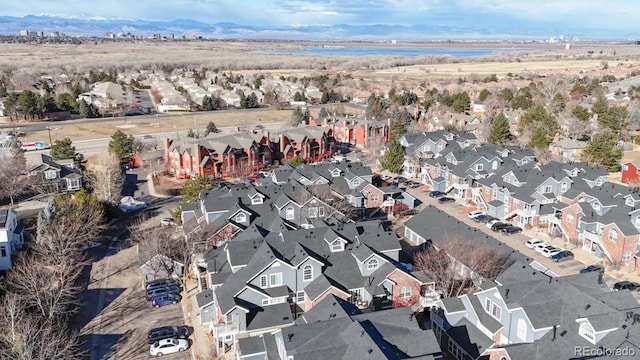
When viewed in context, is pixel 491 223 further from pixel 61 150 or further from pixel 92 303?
pixel 61 150

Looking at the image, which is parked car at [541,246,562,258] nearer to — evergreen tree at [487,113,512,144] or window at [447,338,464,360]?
window at [447,338,464,360]

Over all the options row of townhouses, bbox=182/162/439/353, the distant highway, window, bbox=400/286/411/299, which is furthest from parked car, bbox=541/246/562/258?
the distant highway

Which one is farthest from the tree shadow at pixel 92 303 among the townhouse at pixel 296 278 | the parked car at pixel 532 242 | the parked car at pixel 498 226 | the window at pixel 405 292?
the parked car at pixel 532 242

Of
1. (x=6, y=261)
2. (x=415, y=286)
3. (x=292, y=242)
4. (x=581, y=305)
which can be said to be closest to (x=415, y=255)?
(x=415, y=286)

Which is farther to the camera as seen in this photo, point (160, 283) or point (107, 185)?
point (107, 185)

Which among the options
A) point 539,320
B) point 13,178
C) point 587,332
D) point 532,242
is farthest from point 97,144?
point 587,332

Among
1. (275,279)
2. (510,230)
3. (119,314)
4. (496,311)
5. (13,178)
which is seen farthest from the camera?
(13,178)
